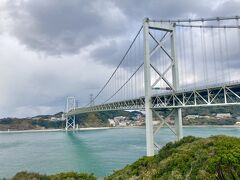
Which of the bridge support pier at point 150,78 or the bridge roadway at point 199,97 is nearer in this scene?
the bridge roadway at point 199,97

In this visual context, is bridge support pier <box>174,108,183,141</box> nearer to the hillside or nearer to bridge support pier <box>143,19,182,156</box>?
bridge support pier <box>143,19,182,156</box>

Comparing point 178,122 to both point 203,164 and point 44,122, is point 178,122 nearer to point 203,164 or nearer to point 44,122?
point 203,164

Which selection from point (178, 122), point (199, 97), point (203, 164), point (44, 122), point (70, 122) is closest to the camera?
point (203, 164)

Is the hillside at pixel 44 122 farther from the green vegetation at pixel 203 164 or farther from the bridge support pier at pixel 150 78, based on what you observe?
the green vegetation at pixel 203 164

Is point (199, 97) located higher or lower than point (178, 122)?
higher

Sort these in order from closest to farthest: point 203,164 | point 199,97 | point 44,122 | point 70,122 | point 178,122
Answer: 1. point 203,164
2. point 199,97
3. point 178,122
4. point 70,122
5. point 44,122

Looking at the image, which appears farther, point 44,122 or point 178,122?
point 44,122

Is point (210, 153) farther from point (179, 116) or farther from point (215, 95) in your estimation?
point (179, 116)

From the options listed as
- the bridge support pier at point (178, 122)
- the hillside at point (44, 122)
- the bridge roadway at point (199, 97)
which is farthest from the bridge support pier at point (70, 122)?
the bridge support pier at point (178, 122)

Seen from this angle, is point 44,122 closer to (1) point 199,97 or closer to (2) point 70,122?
(2) point 70,122

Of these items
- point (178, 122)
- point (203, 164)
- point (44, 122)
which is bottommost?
point (203, 164)

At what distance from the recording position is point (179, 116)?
668 inches

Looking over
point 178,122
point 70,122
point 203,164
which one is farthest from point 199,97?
point 70,122

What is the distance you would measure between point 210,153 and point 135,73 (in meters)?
13.6
